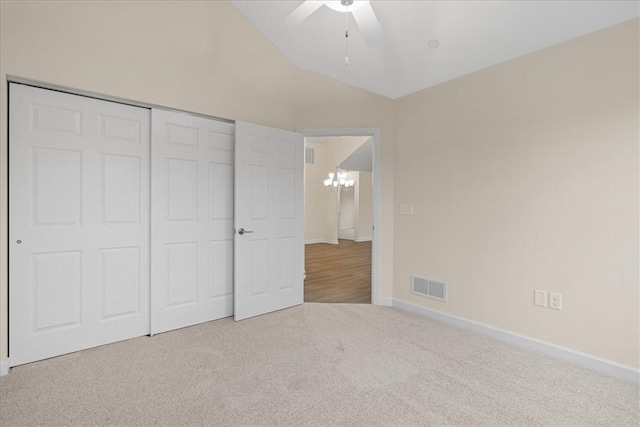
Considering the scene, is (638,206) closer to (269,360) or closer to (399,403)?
(399,403)

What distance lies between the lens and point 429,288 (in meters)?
3.51

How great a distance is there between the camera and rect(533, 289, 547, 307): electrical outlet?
2.65m

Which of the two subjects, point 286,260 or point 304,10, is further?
point 286,260

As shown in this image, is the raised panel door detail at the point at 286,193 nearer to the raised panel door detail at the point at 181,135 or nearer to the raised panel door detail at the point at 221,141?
the raised panel door detail at the point at 221,141

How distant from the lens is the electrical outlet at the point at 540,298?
8.68 ft

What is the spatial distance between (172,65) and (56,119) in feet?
3.46

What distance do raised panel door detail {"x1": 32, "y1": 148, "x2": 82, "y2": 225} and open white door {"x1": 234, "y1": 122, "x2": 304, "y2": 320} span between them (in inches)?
52.0

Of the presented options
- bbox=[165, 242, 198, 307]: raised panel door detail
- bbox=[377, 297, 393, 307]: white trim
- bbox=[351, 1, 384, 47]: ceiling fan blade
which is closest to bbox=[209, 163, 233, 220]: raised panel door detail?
bbox=[165, 242, 198, 307]: raised panel door detail

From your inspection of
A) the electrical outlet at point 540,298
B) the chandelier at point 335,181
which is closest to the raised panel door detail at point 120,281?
the electrical outlet at point 540,298

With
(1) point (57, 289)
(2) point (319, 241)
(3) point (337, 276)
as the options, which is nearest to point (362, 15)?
(1) point (57, 289)

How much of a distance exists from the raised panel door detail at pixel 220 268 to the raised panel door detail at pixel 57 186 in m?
1.20

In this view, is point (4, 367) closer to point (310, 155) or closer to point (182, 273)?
point (182, 273)

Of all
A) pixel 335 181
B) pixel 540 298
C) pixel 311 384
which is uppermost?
pixel 335 181

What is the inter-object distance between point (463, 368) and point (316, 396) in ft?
3.76
